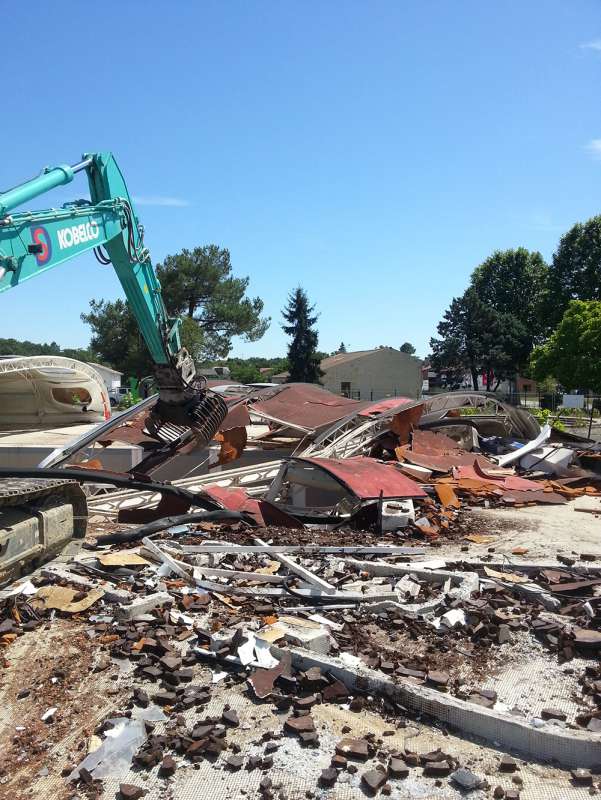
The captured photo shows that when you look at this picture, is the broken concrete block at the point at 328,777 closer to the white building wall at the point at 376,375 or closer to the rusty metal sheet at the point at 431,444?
the rusty metal sheet at the point at 431,444

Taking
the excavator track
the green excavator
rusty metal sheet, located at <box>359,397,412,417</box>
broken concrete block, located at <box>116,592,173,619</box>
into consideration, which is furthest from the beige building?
broken concrete block, located at <box>116,592,173,619</box>

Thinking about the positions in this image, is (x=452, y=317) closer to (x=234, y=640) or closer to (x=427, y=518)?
(x=427, y=518)

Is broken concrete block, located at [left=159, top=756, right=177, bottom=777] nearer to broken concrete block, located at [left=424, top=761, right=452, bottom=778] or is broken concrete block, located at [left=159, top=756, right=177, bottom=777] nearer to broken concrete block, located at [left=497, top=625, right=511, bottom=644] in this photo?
broken concrete block, located at [left=424, top=761, right=452, bottom=778]

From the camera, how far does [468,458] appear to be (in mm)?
12273

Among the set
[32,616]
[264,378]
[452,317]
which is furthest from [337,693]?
[264,378]

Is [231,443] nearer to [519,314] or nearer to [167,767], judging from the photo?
[167,767]

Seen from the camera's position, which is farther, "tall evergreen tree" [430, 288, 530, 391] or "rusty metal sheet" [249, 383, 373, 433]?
"tall evergreen tree" [430, 288, 530, 391]

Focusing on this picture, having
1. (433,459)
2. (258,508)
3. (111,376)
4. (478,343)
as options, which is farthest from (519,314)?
(258,508)

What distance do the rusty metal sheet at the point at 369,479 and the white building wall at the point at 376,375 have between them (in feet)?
148

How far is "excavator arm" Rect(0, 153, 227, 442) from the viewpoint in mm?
6406

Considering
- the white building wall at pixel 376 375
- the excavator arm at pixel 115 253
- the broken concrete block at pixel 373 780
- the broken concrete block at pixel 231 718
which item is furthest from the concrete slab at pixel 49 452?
the white building wall at pixel 376 375

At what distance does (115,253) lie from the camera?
9430mm

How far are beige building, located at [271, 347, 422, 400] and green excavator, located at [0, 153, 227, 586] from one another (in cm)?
4387

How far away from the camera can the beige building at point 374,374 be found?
54812 mm
